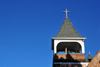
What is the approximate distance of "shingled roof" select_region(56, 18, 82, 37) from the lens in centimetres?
2494

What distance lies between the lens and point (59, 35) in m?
25.0

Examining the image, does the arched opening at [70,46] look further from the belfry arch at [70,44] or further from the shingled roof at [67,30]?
the shingled roof at [67,30]

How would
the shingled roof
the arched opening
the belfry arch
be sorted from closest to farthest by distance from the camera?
the belfry arch
the shingled roof
the arched opening

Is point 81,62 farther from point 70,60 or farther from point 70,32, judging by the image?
point 70,32

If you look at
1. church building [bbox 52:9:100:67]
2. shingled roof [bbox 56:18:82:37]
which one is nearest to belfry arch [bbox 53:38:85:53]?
church building [bbox 52:9:100:67]

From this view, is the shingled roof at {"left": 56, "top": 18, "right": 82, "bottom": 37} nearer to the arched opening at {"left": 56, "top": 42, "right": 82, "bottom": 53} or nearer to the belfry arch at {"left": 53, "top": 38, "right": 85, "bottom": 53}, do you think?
the belfry arch at {"left": 53, "top": 38, "right": 85, "bottom": 53}

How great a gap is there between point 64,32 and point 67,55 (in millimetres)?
3236

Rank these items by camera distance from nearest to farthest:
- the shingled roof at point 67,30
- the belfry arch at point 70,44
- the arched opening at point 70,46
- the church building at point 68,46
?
the church building at point 68,46
the belfry arch at point 70,44
the shingled roof at point 67,30
the arched opening at point 70,46

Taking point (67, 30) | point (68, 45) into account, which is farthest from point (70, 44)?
point (67, 30)

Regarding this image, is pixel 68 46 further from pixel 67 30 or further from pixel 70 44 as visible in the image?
pixel 67 30

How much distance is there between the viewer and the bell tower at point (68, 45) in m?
22.7

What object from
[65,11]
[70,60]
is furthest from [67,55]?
[65,11]

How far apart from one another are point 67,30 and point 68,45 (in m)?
2.00

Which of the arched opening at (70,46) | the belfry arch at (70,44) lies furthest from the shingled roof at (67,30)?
the arched opening at (70,46)
